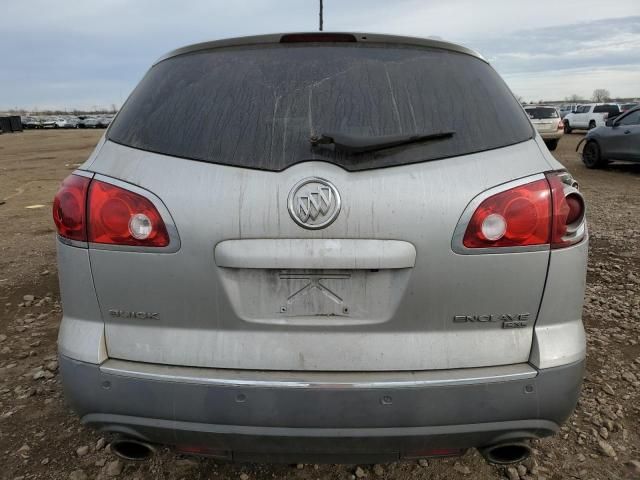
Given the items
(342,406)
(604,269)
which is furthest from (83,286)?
(604,269)

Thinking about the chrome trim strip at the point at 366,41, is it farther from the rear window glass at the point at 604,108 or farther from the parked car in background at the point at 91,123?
the parked car in background at the point at 91,123

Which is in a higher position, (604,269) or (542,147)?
(542,147)

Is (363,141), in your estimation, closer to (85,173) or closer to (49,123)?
(85,173)

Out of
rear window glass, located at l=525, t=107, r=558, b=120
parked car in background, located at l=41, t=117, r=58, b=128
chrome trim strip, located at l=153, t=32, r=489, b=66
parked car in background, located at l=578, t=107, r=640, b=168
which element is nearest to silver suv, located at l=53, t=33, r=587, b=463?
chrome trim strip, located at l=153, t=32, r=489, b=66

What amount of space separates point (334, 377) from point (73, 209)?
1.05 m

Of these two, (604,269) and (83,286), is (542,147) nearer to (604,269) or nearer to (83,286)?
(83,286)

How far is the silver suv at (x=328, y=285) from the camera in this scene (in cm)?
154

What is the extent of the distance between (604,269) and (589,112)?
29548 millimetres

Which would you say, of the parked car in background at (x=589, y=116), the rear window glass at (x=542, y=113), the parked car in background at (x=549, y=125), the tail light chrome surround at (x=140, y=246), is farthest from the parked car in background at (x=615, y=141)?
the parked car in background at (x=589, y=116)

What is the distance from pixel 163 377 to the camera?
1.59 metres

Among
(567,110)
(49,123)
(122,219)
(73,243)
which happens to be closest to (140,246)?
(122,219)

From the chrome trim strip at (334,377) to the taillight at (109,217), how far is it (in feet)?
1.40

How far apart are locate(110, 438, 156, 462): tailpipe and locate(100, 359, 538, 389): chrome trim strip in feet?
1.05

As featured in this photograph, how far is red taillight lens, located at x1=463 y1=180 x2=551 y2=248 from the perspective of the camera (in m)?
1.56
